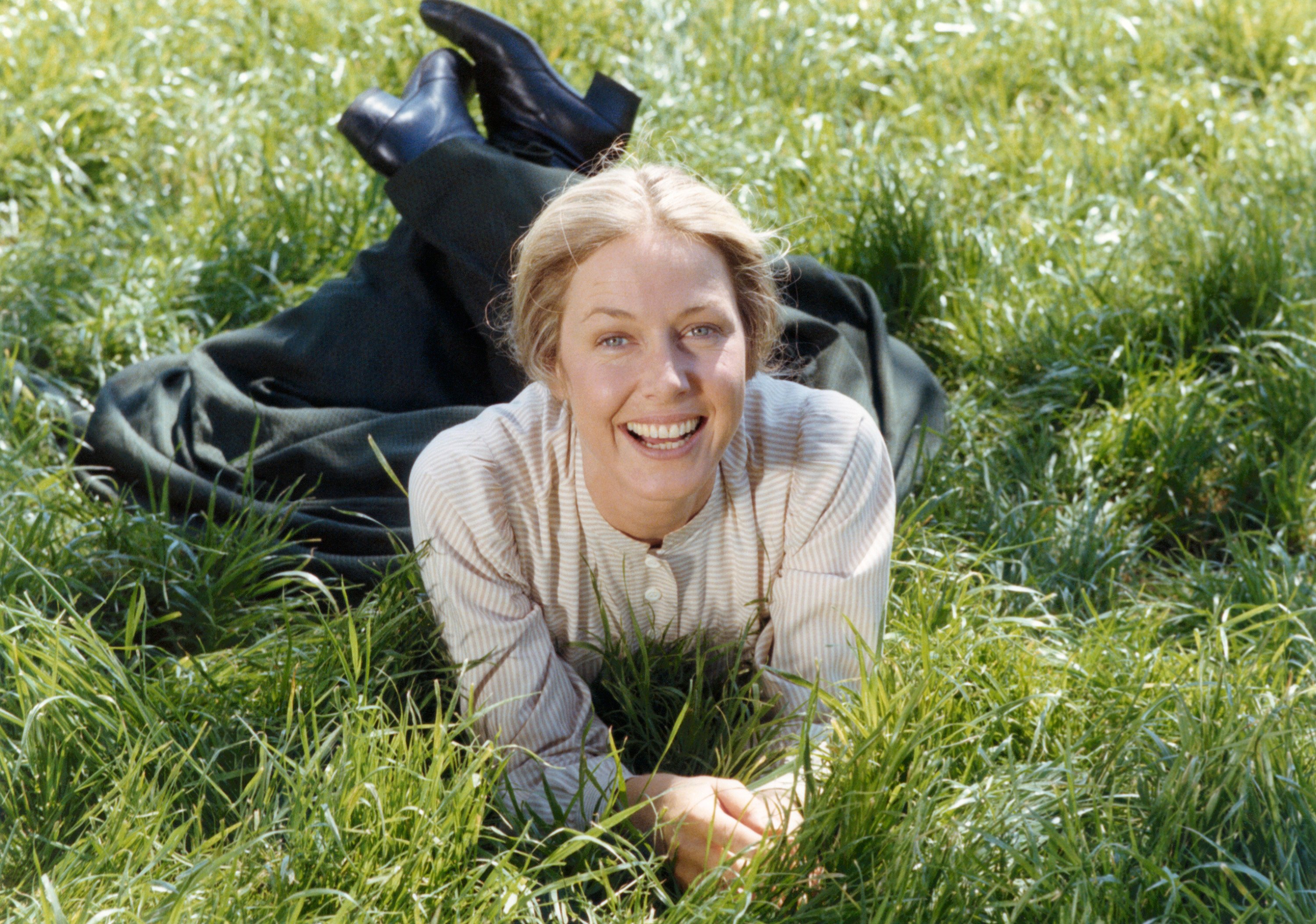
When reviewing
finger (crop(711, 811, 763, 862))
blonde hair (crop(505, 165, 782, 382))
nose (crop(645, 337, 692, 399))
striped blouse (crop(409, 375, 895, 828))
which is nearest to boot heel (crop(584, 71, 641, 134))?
blonde hair (crop(505, 165, 782, 382))

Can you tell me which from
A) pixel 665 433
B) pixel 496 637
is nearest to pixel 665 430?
pixel 665 433

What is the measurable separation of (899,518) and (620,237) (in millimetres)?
1129

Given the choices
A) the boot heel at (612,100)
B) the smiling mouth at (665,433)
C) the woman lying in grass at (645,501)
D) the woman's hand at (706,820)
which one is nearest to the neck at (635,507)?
the woman lying in grass at (645,501)

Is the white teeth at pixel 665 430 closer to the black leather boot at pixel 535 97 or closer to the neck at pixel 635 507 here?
the neck at pixel 635 507

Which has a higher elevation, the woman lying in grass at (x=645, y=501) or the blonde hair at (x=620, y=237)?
the blonde hair at (x=620, y=237)

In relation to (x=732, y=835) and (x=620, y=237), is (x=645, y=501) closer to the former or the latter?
(x=620, y=237)

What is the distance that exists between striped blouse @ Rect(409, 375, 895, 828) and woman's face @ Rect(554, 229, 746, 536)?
210 millimetres

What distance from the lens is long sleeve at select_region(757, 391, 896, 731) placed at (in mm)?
2357

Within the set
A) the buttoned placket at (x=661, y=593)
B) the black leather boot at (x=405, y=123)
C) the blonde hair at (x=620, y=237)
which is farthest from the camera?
the black leather boot at (x=405, y=123)

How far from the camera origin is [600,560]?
8.15ft

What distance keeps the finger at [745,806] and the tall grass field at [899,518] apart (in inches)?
3.9

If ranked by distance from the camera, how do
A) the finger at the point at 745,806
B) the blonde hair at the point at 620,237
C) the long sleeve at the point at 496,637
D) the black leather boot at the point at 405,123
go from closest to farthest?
the finger at the point at 745,806 → the blonde hair at the point at 620,237 → the long sleeve at the point at 496,637 → the black leather boot at the point at 405,123

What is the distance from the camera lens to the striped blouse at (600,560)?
A: 7.74 feet

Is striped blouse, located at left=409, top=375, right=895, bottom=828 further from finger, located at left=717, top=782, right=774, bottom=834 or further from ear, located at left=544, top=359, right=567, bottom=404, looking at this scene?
finger, located at left=717, top=782, right=774, bottom=834
